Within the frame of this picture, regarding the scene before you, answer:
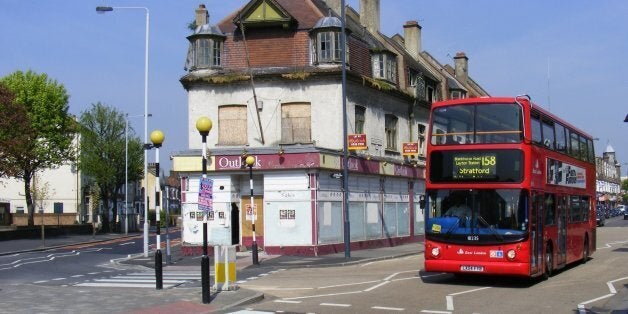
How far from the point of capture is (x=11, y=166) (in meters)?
49.2

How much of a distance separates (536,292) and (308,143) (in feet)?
53.3

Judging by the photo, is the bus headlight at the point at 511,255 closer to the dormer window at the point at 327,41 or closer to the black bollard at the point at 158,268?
the black bollard at the point at 158,268

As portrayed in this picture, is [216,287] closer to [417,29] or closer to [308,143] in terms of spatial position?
[308,143]

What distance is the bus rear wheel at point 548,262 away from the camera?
18.9 metres

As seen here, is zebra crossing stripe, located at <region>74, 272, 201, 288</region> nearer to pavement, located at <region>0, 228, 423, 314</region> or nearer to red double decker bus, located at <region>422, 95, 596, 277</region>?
pavement, located at <region>0, 228, 423, 314</region>

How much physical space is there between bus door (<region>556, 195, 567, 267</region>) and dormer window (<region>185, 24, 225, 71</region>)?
1681cm

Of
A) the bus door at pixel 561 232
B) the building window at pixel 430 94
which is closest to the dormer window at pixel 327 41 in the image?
the building window at pixel 430 94

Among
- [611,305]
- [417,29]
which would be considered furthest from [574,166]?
[417,29]

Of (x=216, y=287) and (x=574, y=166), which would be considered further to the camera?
(x=574, y=166)

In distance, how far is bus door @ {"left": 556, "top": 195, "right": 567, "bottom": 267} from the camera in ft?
66.6

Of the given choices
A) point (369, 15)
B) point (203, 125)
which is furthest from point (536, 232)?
point (369, 15)

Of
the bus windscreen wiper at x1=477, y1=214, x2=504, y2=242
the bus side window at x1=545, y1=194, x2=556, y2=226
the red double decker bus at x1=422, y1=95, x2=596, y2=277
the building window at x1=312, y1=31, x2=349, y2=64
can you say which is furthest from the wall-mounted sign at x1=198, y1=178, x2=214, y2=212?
the building window at x1=312, y1=31, x2=349, y2=64

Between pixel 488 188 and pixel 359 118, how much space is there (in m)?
16.7

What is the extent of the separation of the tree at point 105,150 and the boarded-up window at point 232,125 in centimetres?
3565
